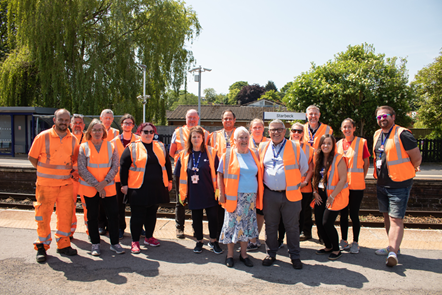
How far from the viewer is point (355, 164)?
15.3 feet

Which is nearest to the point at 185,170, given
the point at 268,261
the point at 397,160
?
the point at 268,261

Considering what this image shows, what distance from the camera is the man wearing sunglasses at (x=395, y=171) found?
425 centimetres

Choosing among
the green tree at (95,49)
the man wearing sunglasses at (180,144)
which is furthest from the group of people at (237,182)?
the green tree at (95,49)

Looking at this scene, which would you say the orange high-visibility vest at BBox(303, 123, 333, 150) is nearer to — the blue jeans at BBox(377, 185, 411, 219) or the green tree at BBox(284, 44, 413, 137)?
the blue jeans at BBox(377, 185, 411, 219)

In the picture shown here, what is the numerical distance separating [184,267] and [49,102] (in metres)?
19.7

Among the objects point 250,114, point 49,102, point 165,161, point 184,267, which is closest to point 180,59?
point 49,102

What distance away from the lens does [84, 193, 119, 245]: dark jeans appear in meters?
4.45

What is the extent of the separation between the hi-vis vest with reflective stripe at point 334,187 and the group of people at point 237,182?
15mm

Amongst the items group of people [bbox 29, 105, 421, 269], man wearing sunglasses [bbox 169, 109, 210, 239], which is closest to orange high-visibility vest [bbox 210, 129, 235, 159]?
man wearing sunglasses [bbox 169, 109, 210, 239]

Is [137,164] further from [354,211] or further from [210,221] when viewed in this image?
[354,211]

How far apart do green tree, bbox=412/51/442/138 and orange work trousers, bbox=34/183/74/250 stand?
20.9 metres

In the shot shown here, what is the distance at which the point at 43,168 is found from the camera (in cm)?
430

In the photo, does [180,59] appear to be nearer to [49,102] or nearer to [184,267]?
[49,102]

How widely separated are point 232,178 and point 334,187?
162 centimetres
